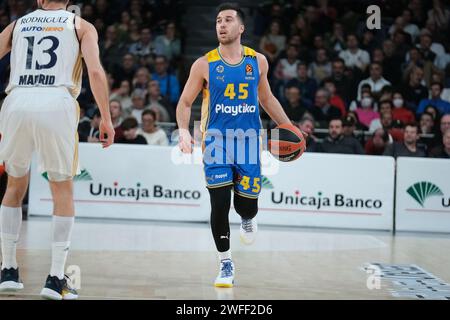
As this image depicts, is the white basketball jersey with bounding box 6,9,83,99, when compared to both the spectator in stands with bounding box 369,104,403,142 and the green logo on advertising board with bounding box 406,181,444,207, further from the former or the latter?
the spectator in stands with bounding box 369,104,403,142

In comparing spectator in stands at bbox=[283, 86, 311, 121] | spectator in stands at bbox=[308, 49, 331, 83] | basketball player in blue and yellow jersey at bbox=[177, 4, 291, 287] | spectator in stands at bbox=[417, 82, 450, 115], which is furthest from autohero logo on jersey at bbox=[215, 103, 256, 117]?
spectator in stands at bbox=[308, 49, 331, 83]

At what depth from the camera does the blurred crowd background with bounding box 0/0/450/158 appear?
1201cm

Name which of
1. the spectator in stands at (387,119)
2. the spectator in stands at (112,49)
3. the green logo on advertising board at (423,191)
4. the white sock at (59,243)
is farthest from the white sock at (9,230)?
the spectator in stands at (112,49)

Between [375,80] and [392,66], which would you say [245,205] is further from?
[392,66]

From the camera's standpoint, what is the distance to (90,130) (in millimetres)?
11883

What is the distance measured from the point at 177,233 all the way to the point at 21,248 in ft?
7.81

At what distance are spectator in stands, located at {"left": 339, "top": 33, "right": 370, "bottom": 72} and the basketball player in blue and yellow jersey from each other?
27.9 feet

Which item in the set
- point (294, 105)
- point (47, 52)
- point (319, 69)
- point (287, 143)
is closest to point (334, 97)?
point (294, 105)

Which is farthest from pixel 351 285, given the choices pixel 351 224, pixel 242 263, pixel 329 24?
pixel 329 24

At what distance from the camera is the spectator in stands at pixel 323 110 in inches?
528

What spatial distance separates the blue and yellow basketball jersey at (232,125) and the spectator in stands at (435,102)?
7885 millimetres

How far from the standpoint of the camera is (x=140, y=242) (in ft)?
29.2

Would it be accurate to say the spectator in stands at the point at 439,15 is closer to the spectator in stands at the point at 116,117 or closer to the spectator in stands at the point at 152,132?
the spectator in stands at the point at 152,132

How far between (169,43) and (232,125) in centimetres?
910
